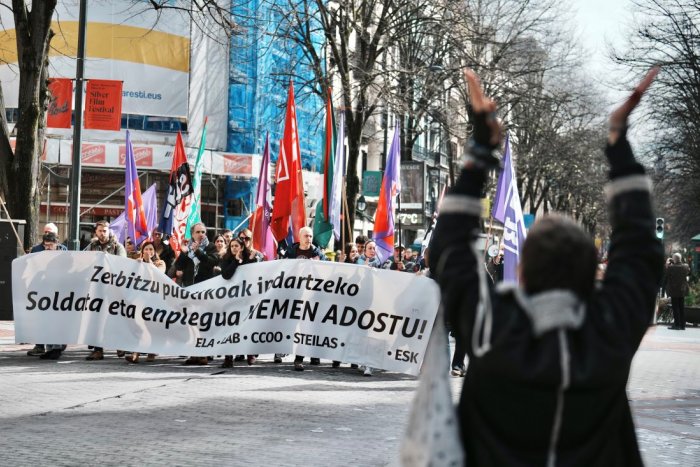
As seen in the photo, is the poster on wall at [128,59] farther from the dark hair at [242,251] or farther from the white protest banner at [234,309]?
the dark hair at [242,251]

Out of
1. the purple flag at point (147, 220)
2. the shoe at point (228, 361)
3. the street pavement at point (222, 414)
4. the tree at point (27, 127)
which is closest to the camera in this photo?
the street pavement at point (222, 414)

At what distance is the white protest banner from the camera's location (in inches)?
554

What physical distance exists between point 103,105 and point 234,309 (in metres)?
11.7

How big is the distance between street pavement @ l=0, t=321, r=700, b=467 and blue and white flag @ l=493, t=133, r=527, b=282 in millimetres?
1695

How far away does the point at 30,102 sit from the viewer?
18.4 metres

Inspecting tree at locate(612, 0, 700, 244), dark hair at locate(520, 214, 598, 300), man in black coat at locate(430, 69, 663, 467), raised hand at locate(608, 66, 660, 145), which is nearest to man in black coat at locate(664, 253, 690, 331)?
tree at locate(612, 0, 700, 244)

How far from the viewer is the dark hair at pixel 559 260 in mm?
2926

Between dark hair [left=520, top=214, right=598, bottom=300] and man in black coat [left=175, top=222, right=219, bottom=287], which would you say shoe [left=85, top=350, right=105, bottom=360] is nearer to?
man in black coat [left=175, top=222, right=219, bottom=287]

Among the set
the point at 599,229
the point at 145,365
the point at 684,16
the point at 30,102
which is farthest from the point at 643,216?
the point at 599,229

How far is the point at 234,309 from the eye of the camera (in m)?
14.6

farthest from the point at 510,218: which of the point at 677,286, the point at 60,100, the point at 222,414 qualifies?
the point at 677,286

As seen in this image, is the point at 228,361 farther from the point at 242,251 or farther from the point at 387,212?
the point at 387,212

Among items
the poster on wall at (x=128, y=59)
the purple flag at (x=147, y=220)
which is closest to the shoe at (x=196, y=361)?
the purple flag at (x=147, y=220)

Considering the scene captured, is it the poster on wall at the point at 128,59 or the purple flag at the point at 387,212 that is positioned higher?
the poster on wall at the point at 128,59
